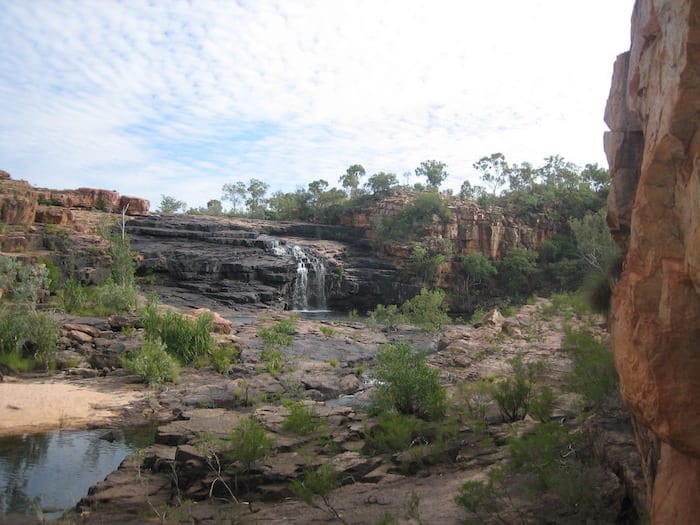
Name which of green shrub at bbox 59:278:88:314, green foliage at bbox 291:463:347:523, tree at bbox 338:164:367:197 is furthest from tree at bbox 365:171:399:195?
green foliage at bbox 291:463:347:523

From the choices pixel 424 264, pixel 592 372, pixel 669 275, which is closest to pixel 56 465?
pixel 592 372

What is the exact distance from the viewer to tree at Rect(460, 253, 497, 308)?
40969mm

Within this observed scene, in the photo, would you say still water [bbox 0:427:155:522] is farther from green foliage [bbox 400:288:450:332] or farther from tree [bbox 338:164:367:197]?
tree [bbox 338:164:367:197]

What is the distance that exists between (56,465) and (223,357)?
7226 mm

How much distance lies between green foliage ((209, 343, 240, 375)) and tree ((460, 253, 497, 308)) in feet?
86.6

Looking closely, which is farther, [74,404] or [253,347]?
[253,347]

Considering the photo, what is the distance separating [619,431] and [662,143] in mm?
4335

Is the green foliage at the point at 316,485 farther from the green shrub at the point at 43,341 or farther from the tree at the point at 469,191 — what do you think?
the tree at the point at 469,191

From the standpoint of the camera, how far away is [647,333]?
9.88ft

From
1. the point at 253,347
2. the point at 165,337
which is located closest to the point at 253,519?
the point at 165,337

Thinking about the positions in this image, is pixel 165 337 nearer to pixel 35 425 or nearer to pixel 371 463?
pixel 35 425

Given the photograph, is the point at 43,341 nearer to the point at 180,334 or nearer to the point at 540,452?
the point at 180,334

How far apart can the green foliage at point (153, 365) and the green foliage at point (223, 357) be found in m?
1.16

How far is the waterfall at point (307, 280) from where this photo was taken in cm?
3784
